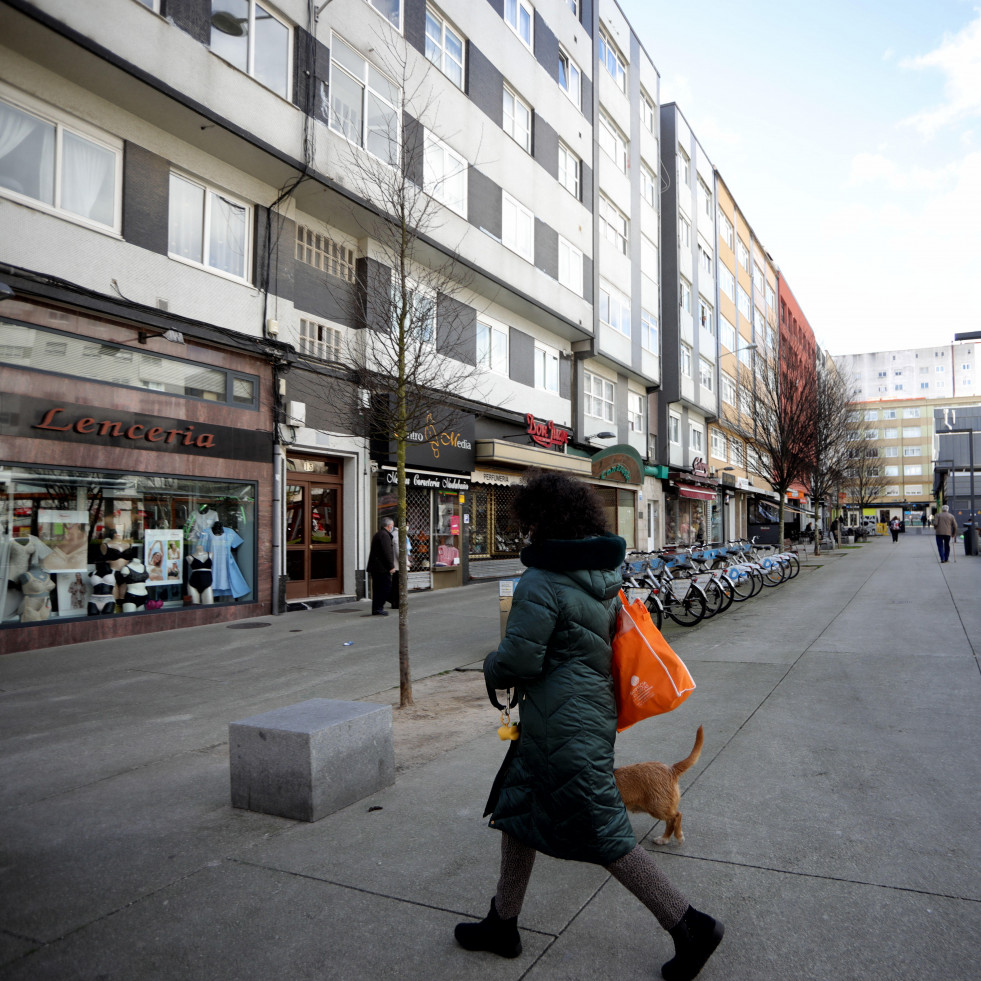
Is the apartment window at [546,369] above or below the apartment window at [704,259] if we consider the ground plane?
below

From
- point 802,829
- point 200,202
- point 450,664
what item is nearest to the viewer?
point 802,829

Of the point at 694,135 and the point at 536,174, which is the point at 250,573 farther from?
the point at 694,135

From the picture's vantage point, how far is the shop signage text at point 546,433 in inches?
803

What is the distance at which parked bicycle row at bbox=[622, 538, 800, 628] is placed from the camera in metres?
12.0

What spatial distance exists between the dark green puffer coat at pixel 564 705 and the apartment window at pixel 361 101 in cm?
1234

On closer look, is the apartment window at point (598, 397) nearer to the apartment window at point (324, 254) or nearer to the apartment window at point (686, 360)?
the apartment window at point (686, 360)

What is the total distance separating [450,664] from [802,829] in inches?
212

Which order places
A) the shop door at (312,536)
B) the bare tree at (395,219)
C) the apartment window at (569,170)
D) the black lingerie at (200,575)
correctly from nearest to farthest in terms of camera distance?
the bare tree at (395,219)
the black lingerie at (200,575)
the shop door at (312,536)
the apartment window at (569,170)

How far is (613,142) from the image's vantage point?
27.4 meters

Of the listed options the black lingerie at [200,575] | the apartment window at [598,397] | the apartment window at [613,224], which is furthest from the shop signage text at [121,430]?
the apartment window at [613,224]

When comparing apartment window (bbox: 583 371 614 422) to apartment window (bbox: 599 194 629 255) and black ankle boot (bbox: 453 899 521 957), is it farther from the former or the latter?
black ankle boot (bbox: 453 899 521 957)

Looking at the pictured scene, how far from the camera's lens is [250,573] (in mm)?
12648

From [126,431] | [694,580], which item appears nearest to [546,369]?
[694,580]

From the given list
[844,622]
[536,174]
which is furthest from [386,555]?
[536,174]
